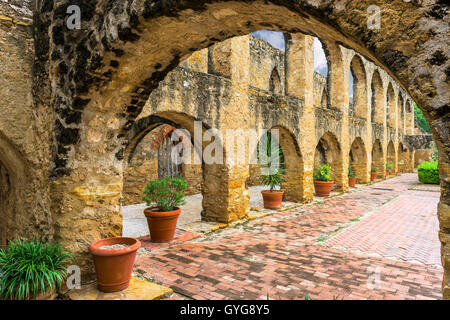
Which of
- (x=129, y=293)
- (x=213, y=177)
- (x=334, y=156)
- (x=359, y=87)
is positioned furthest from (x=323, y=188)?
(x=129, y=293)

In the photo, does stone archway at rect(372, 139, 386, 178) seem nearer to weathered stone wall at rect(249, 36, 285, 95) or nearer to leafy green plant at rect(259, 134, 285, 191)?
weathered stone wall at rect(249, 36, 285, 95)

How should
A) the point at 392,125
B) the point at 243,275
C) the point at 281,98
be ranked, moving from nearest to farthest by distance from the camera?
the point at 243,275, the point at 281,98, the point at 392,125

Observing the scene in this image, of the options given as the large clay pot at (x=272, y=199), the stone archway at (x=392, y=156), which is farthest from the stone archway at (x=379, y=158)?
the large clay pot at (x=272, y=199)

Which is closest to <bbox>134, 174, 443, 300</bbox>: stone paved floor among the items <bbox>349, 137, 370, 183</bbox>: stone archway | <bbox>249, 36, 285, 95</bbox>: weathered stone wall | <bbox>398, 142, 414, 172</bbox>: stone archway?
<bbox>349, 137, 370, 183</bbox>: stone archway

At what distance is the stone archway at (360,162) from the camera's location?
12823 mm

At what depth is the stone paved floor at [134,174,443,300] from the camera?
3066mm

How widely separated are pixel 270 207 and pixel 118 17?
19.9 feet

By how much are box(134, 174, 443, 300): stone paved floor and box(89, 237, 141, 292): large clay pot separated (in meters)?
0.56

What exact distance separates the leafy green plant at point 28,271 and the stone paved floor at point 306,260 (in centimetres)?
113

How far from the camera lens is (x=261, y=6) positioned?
6.62 feet

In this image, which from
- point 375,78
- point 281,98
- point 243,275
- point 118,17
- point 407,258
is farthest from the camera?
point 375,78
